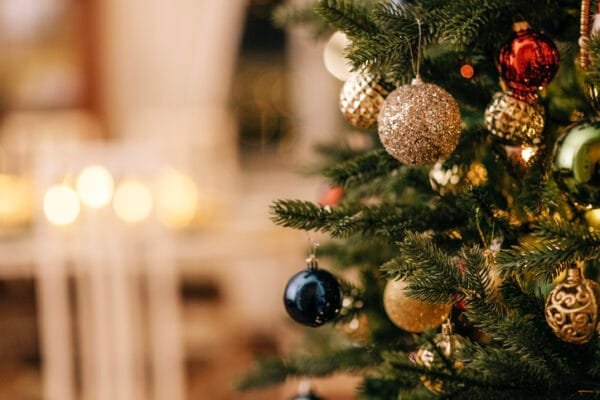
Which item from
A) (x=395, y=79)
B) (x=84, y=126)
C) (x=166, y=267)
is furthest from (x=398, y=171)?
(x=84, y=126)

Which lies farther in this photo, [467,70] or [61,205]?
[61,205]

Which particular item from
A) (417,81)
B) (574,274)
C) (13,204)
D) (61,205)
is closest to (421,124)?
(417,81)

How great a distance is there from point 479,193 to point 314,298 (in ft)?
0.49

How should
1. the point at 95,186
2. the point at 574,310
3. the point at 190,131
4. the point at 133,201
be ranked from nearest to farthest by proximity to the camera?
the point at 574,310, the point at 95,186, the point at 133,201, the point at 190,131

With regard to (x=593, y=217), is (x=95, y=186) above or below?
above

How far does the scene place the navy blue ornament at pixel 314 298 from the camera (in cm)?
55

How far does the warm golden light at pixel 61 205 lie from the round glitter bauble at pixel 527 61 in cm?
130

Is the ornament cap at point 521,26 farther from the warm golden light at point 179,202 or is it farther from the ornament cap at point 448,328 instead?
the warm golden light at point 179,202

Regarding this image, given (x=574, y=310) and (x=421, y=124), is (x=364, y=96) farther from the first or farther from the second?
(x=574, y=310)

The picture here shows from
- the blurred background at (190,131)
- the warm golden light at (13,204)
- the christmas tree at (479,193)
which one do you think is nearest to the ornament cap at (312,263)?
the christmas tree at (479,193)

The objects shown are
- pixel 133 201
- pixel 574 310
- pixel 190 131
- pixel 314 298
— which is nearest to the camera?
pixel 574 310

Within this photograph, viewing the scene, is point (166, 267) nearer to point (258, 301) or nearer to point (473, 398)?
point (258, 301)

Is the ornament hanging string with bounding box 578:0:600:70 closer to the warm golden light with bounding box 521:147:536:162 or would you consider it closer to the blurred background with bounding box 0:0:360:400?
the warm golden light with bounding box 521:147:536:162

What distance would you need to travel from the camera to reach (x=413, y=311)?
581mm
